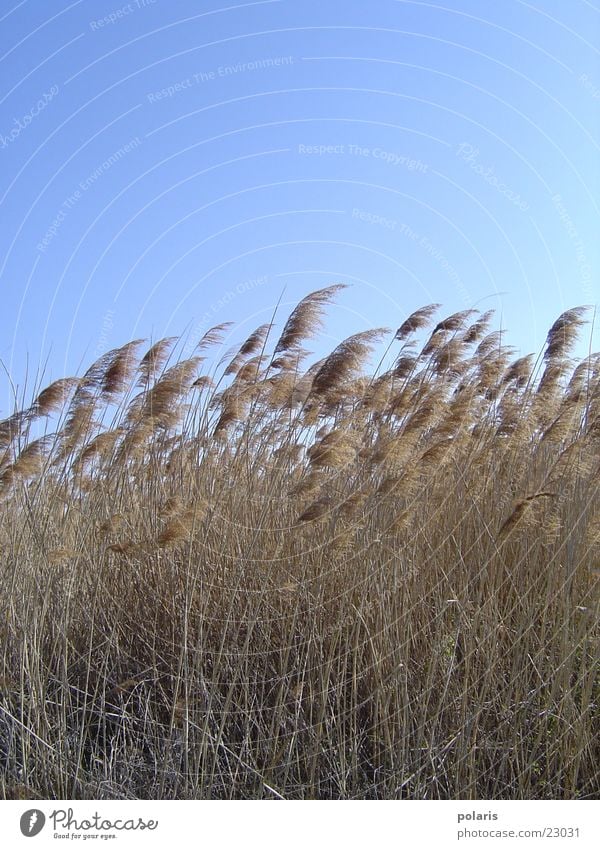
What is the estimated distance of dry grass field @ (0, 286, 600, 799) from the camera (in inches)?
131

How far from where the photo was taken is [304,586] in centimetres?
378

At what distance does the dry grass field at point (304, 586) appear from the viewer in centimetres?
333

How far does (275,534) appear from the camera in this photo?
414 cm
